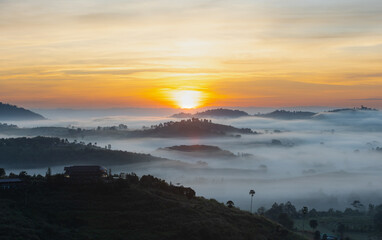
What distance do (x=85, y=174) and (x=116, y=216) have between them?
2705 centimetres

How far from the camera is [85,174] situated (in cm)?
11619

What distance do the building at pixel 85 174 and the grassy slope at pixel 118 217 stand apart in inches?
211

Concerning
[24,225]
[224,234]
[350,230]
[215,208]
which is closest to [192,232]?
[224,234]

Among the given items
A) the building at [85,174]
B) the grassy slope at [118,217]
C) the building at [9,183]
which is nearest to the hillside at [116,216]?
the grassy slope at [118,217]

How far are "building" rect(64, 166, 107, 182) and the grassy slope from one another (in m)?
5.36

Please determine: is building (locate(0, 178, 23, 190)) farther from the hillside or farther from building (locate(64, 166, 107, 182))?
building (locate(64, 166, 107, 182))

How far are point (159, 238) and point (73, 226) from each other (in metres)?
18.9

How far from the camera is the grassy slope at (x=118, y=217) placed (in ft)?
268

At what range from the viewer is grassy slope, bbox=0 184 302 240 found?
81.7 metres

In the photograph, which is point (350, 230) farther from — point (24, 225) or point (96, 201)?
point (24, 225)

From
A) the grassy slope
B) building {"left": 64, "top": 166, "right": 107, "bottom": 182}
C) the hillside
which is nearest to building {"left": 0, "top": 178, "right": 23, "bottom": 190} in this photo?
the hillside

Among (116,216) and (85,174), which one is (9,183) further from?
(116,216)

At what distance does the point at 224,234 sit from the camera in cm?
9012

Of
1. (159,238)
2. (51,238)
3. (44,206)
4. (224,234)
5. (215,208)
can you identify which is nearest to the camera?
(51,238)
